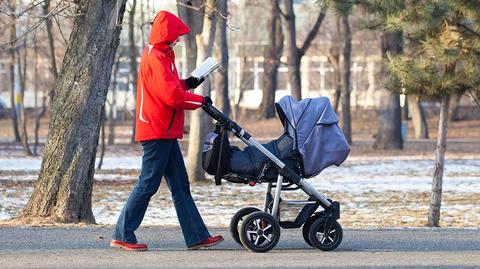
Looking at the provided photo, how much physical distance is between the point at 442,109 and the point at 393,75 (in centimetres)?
112

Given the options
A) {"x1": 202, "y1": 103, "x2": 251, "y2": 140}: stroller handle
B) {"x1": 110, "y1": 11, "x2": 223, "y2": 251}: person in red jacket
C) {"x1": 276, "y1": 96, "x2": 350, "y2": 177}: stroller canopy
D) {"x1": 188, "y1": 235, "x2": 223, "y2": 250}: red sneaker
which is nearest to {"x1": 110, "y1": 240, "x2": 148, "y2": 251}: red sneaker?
{"x1": 110, "y1": 11, "x2": 223, "y2": 251}: person in red jacket

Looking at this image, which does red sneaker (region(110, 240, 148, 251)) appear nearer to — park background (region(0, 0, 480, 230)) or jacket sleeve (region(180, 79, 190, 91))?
park background (region(0, 0, 480, 230))

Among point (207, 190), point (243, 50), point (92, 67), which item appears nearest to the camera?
point (92, 67)

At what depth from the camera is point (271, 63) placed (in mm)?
48344

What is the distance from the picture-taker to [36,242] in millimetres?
9625

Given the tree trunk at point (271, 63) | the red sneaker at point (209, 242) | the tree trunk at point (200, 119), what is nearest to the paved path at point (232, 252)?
the red sneaker at point (209, 242)

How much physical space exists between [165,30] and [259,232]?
1.82 metres

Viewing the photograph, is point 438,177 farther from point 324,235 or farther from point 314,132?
point 314,132

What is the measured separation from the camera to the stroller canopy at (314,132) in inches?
362

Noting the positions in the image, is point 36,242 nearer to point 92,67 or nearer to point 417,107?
point 92,67

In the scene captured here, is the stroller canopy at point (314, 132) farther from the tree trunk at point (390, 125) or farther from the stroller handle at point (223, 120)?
the tree trunk at point (390, 125)

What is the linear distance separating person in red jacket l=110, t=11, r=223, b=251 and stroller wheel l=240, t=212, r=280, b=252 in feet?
1.26

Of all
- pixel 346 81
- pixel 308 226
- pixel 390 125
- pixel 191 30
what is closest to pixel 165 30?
pixel 308 226

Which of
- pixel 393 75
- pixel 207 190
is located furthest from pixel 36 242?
pixel 207 190
